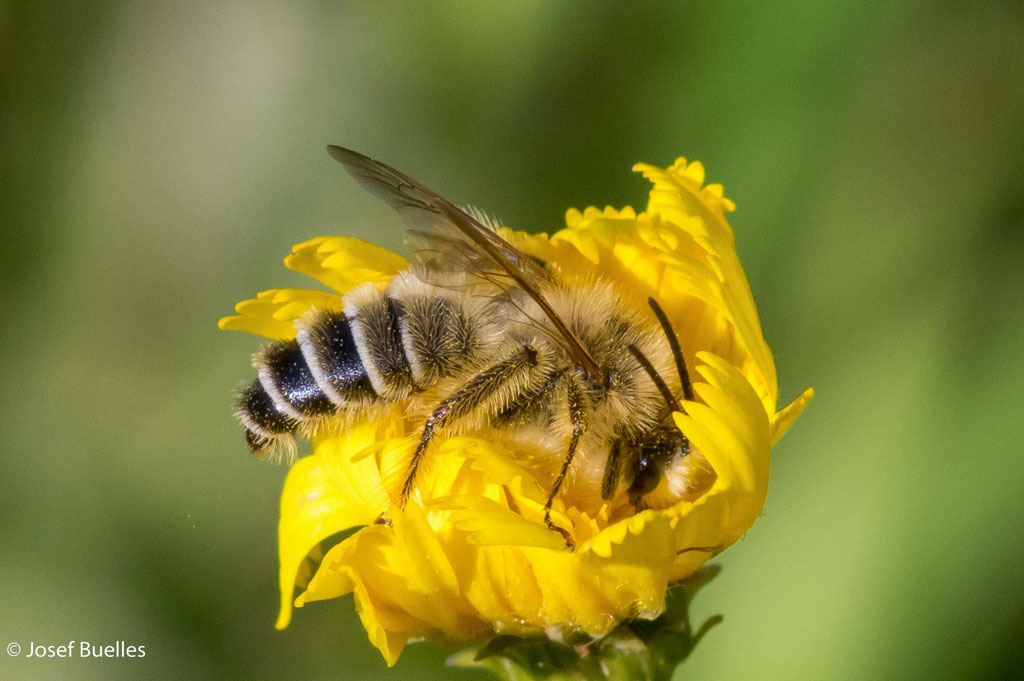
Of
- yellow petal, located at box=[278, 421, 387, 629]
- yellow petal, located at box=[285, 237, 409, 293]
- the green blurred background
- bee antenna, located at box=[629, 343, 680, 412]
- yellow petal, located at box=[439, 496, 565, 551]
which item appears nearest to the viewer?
yellow petal, located at box=[439, 496, 565, 551]

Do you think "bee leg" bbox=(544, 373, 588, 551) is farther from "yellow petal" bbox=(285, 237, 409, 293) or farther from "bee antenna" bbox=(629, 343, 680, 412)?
"yellow petal" bbox=(285, 237, 409, 293)

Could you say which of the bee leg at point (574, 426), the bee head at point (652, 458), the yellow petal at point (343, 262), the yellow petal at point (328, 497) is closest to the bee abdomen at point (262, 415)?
the yellow petal at point (328, 497)

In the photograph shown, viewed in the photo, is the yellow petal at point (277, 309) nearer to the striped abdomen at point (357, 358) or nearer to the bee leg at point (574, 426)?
the striped abdomen at point (357, 358)

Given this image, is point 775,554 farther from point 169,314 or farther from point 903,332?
point 169,314

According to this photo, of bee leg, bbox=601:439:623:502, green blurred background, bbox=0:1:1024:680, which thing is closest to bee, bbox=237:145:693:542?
bee leg, bbox=601:439:623:502

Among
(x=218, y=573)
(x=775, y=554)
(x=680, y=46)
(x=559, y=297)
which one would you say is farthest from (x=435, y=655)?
(x=680, y=46)

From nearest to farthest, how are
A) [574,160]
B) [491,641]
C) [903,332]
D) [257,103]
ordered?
[491,641] < [903,332] < [574,160] < [257,103]
